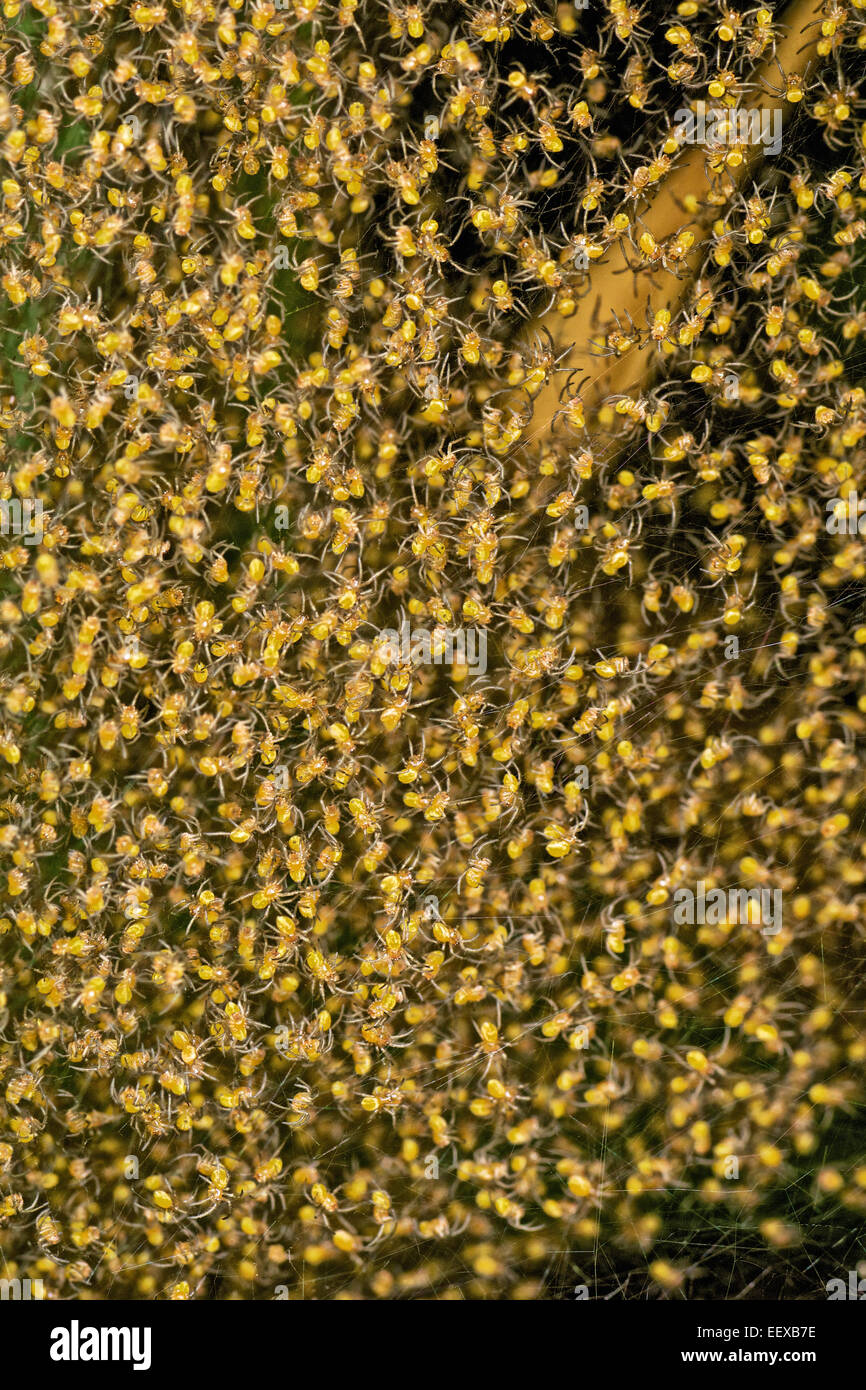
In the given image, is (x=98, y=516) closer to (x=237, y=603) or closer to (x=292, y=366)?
(x=237, y=603)

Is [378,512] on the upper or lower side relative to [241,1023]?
upper

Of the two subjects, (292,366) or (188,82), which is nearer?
(188,82)
